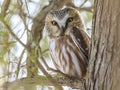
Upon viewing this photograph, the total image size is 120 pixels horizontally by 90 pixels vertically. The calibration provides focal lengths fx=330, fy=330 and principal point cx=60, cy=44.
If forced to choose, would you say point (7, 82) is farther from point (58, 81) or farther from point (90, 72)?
point (90, 72)

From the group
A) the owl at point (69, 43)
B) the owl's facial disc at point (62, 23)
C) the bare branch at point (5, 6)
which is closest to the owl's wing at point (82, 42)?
the owl at point (69, 43)

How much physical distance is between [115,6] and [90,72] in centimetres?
42

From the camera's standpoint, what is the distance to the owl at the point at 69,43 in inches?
105

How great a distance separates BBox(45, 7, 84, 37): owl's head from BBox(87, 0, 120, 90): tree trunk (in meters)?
0.88

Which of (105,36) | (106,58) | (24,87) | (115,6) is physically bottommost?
(24,87)

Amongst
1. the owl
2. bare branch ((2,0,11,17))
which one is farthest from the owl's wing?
bare branch ((2,0,11,17))

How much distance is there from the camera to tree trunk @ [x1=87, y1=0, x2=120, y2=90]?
185 cm

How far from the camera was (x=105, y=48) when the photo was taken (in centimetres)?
189

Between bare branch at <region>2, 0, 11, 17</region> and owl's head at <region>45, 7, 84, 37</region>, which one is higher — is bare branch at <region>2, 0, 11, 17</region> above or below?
above

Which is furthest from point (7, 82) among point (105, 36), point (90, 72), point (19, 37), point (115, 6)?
point (115, 6)

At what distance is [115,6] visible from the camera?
1.84 metres

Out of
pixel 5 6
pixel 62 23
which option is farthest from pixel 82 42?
pixel 5 6

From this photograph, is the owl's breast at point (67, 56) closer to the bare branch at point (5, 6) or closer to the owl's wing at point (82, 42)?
the owl's wing at point (82, 42)

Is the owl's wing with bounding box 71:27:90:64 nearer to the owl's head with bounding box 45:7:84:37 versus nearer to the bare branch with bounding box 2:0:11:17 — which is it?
the owl's head with bounding box 45:7:84:37
